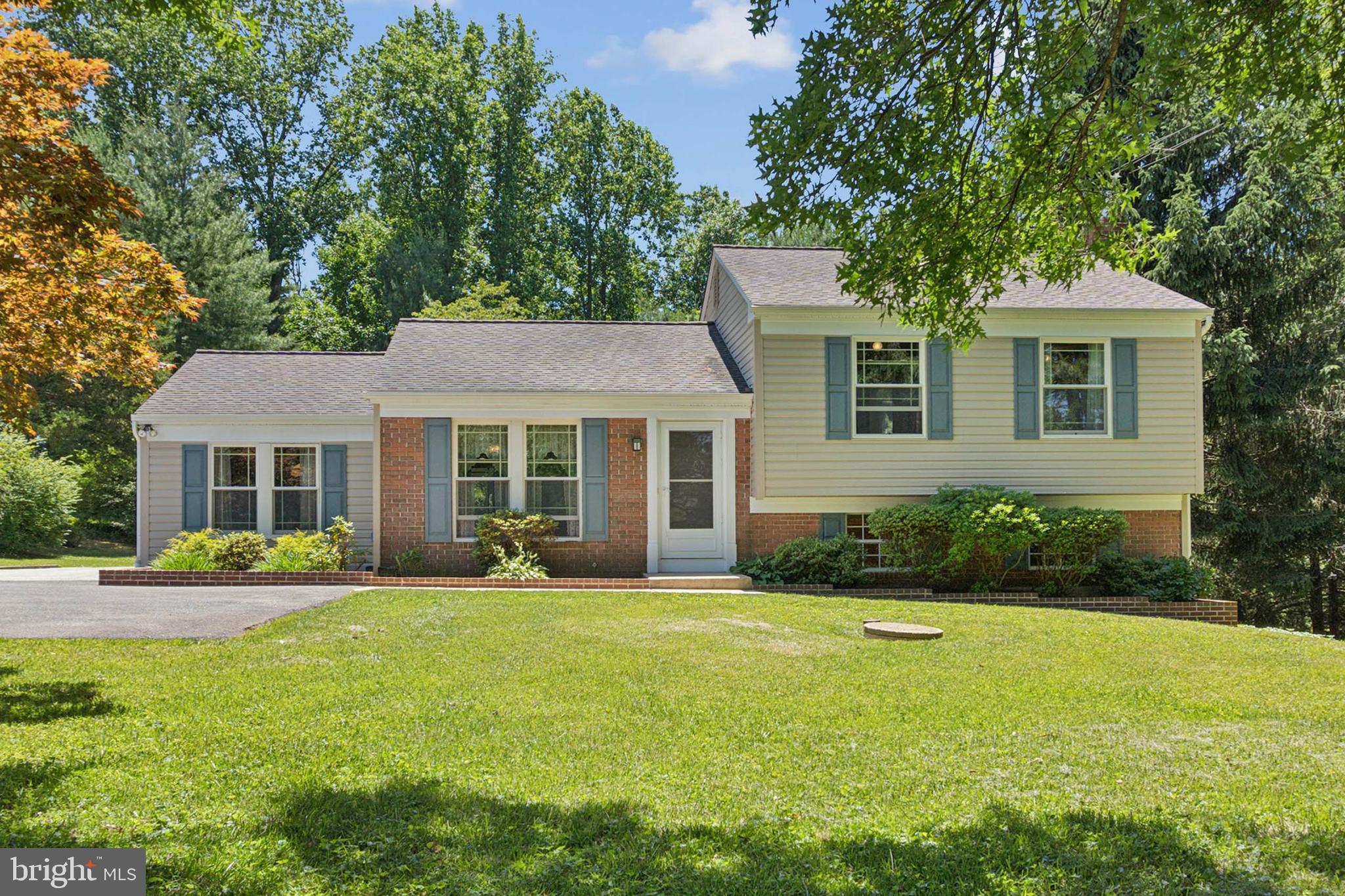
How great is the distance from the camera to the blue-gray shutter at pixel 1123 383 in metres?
15.2

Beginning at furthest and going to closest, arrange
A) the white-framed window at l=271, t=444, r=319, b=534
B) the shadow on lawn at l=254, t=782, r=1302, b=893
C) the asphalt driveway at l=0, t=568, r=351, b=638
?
the white-framed window at l=271, t=444, r=319, b=534 → the asphalt driveway at l=0, t=568, r=351, b=638 → the shadow on lawn at l=254, t=782, r=1302, b=893

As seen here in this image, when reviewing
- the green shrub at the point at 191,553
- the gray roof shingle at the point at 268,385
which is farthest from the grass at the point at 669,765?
the gray roof shingle at the point at 268,385

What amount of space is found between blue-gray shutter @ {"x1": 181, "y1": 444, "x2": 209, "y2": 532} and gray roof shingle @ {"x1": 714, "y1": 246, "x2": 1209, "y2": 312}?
978 cm

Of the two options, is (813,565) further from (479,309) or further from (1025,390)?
(479,309)

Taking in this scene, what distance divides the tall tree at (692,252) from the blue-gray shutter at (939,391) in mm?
23282

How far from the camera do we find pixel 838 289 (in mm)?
15242

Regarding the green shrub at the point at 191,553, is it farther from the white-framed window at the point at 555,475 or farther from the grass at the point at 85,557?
the white-framed window at the point at 555,475

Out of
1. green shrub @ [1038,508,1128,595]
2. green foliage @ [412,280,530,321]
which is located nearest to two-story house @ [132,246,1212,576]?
green shrub @ [1038,508,1128,595]

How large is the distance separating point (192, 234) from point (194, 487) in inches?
623

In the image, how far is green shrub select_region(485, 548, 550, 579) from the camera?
14125 millimetres

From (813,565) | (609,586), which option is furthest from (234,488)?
(813,565)

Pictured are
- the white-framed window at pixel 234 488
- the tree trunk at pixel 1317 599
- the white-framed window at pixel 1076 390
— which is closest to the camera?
the white-framed window at pixel 1076 390

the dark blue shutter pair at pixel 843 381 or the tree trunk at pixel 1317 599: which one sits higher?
the dark blue shutter pair at pixel 843 381

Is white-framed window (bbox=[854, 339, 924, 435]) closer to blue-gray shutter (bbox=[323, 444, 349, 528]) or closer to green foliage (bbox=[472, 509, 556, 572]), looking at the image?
green foliage (bbox=[472, 509, 556, 572])
